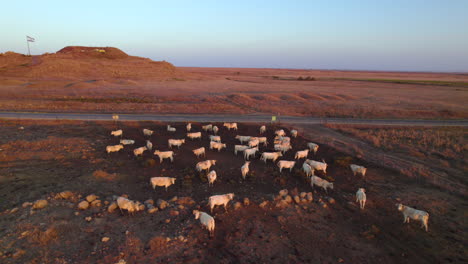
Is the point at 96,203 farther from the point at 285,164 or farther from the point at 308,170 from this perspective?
the point at 308,170

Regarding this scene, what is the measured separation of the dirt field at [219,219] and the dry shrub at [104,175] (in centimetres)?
6

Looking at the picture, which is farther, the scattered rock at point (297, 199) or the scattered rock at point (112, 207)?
the scattered rock at point (297, 199)

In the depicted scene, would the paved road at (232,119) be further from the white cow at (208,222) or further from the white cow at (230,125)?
the white cow at (208,222)

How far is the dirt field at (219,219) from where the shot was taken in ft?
31.8

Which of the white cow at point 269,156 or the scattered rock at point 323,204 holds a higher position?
the white cow at point 269,156

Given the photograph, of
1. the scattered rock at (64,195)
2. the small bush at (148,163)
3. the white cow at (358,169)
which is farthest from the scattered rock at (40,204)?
the white cow at (358,169)

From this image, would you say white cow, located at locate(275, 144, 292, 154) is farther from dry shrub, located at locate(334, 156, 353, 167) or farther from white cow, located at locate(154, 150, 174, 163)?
white cow, located at locate(154, 150, 174, 163)

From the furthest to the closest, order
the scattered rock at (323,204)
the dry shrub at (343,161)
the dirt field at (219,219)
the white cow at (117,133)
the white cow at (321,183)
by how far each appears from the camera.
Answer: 1. the white cow at (117,133)
2. the dry shrub at (343,161)
3. the white cow at (321,183)
4. the scattered rock at (323,204)
5. the dirt field at (219,219)

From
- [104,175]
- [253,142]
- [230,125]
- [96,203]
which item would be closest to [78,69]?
[230,125]

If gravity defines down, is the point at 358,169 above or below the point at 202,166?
below

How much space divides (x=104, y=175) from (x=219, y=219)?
844 centimetres

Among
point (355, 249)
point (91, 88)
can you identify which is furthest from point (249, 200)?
point (91, 88)

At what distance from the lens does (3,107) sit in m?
40.4

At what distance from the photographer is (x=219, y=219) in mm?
11727
